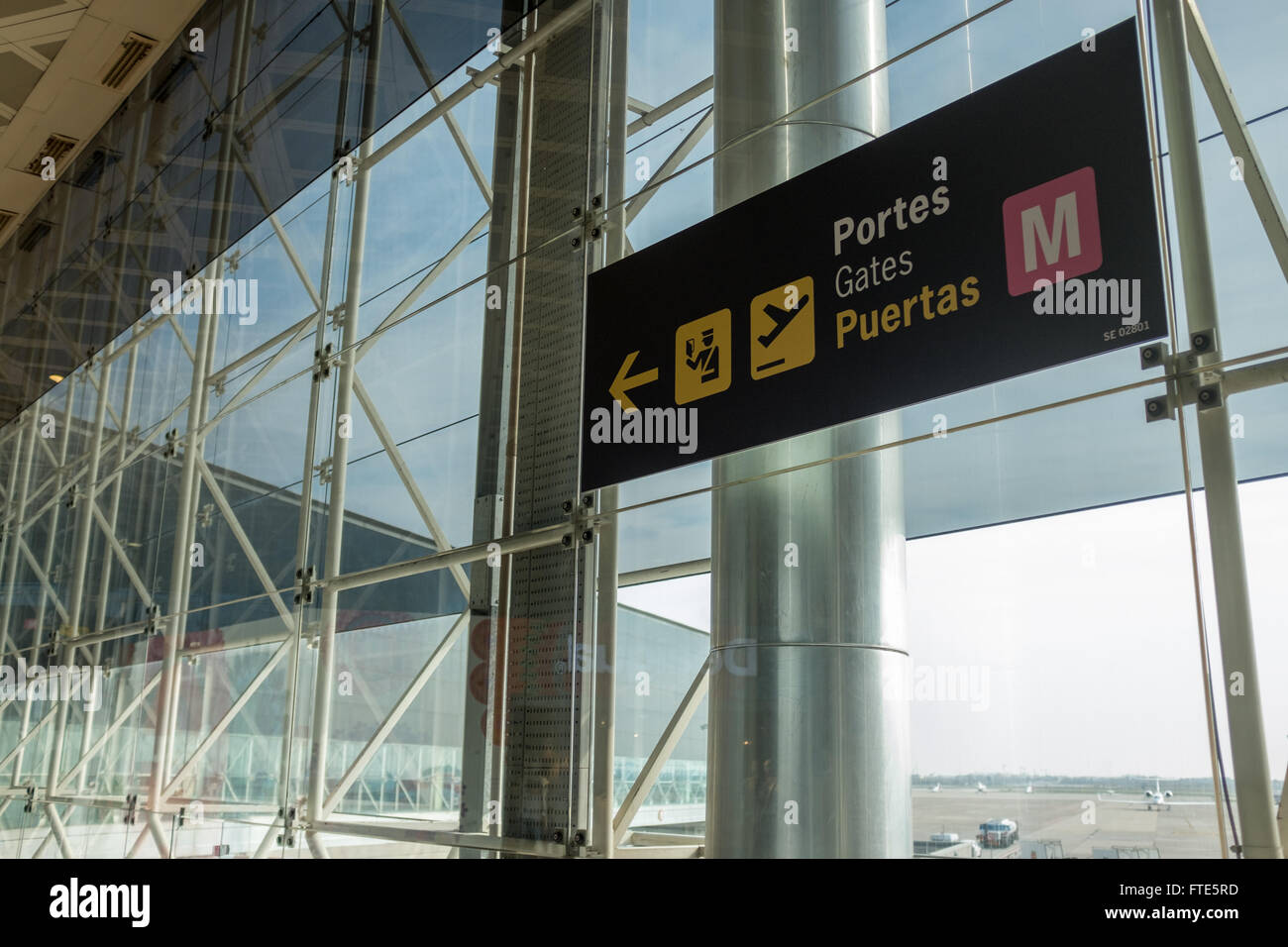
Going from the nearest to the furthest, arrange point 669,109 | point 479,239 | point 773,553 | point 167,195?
point 773,553 < point 669,109 < point 479,239 < point 167,195

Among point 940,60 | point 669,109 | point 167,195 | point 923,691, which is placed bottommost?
point 923,691

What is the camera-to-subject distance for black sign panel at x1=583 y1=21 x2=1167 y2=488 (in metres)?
2.88

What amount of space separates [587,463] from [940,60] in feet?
6.46

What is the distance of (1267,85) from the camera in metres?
3.00

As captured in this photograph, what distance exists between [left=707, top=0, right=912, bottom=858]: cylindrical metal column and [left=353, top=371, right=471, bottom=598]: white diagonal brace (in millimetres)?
1581

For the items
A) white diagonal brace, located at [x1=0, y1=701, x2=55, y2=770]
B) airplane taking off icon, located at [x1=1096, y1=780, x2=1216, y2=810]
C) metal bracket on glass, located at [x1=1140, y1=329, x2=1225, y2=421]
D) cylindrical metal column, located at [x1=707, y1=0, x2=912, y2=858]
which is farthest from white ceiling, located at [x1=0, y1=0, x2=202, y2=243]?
airplane taking off icon, located at [x1=1096, y1=780, x2=1216, y2=810]

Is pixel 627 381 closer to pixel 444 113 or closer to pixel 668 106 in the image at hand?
pixel 668 106

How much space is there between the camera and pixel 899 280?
3.35m

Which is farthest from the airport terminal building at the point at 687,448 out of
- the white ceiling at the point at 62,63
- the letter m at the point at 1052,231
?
the white ceiling at the point at 62,63

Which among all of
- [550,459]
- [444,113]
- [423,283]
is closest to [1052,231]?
[550,459]

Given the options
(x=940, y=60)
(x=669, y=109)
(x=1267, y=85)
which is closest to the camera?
(x=1267, y=85)

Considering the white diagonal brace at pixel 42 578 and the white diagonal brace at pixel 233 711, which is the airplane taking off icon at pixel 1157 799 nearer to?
the white diagonal brace at pixel 233 711
